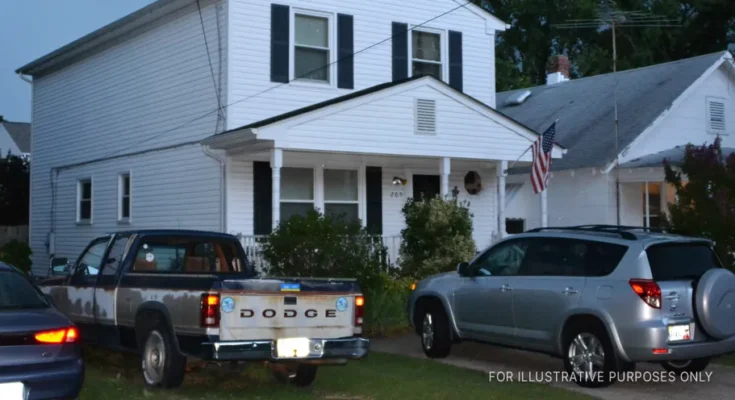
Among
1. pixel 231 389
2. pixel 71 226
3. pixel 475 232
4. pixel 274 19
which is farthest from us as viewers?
pixel 71 226

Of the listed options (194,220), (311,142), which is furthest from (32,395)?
(194,220)

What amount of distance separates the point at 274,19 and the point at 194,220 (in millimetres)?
4337

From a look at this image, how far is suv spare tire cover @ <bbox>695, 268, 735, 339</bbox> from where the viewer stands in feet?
31.8

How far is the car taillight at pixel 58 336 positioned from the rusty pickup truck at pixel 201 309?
1374mm

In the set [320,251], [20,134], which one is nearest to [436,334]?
[320,251]

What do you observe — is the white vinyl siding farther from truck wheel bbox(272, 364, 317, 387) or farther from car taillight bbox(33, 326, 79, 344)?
car taillight bbox(33, 326, 79, 344)

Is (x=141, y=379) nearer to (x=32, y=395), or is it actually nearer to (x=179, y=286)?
(x=179, y=286)

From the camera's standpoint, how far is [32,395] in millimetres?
7527

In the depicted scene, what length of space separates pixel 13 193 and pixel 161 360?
2613cm

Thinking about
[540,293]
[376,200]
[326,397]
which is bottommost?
[326,397]

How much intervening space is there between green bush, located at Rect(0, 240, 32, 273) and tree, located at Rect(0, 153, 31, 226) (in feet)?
33.5

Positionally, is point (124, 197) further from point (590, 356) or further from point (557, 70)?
point (557, 70)

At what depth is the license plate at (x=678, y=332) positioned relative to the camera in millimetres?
9641

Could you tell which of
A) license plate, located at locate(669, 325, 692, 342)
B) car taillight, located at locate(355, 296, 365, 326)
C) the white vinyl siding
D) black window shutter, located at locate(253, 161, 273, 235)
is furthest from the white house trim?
car taillight, located at locate(355, 296, 365, 326)
